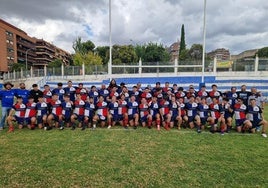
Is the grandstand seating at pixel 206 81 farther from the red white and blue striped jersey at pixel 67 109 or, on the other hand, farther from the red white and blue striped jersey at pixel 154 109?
the red white and blue striped jersey at pixel 67 109

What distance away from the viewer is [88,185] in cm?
348

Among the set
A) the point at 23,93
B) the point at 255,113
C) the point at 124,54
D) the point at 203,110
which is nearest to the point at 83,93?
the point at 23,93

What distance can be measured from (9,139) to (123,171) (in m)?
4.16

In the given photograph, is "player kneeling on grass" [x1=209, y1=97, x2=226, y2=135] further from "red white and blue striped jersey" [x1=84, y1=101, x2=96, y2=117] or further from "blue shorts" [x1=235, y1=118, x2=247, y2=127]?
"red white and blue striped jersey" [x1=84, y1=101, x2=96, y2=117]

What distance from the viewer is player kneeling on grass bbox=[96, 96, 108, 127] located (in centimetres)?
762

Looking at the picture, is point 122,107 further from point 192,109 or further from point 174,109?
point 192,109

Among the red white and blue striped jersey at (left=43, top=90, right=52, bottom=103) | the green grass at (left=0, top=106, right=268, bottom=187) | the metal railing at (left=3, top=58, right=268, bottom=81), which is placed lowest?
the green grass at (left=0, top=106, right=268, bottom=187)

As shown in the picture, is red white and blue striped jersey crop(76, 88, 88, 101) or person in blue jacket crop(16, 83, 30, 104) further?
red white and blue striped jersey crop(76, 88, 88, 101)

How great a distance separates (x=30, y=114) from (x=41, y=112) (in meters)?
0.39

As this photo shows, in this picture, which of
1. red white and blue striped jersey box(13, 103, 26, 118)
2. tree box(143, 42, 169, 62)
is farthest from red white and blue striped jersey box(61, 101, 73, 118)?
tree box(143, 42, 169, 62)

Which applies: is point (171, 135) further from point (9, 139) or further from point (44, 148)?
point (9, 139)

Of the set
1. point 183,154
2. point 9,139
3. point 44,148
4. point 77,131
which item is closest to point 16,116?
point 9,139

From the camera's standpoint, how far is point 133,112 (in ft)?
25.4

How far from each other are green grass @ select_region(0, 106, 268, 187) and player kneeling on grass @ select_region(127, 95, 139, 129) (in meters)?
0.98
